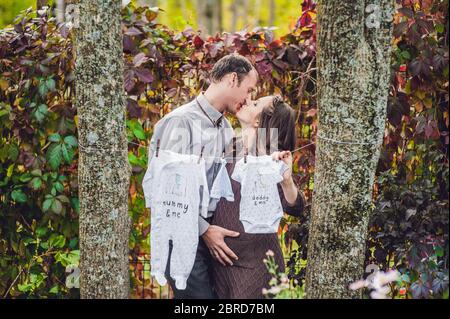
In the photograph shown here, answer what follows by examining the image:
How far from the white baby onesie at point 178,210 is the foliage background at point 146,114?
2.83ft

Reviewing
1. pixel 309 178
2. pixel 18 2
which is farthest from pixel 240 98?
pixel 18 2

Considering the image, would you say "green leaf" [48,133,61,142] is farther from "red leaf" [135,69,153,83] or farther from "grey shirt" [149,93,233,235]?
"grey shirt" [149,93,233,235]

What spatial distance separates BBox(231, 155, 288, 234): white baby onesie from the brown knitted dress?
8cm

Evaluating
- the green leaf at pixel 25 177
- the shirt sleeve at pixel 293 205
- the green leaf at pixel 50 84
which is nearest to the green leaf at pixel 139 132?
the green leaf at pixel 50 84

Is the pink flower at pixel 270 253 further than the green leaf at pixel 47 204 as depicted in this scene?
No

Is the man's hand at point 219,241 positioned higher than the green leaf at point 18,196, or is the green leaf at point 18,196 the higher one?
the green leaf at point 18,196

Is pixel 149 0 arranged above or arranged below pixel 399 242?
above

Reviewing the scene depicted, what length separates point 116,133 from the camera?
338 cm

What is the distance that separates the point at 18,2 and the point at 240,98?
13.7m

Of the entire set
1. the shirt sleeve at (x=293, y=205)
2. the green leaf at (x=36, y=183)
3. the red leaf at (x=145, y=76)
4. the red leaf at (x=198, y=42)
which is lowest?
the shirt sleeve at (x=293, y=205)

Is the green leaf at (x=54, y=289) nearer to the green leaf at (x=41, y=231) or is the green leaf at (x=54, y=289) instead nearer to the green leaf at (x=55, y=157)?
the green leaf at (x=41, y=231)

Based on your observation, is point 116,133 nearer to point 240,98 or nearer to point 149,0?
point 240,98

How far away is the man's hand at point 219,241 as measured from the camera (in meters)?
3.53

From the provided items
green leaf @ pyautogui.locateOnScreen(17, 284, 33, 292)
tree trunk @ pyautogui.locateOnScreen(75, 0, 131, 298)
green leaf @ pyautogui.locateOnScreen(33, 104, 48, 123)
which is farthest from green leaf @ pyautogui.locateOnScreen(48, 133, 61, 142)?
green leaf @ pyautogui.locateOnScreen(17, 284, 33, 292)
